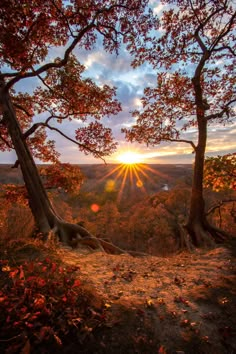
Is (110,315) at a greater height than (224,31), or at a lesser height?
lesser

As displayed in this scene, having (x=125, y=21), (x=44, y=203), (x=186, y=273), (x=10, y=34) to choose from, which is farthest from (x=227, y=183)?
(x=10, y=34)

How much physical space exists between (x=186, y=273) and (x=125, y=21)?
23.6ft

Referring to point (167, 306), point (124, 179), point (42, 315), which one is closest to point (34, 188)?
point (42, 315)

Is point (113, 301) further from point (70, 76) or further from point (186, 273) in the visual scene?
point (70, 76)

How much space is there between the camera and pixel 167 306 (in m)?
3.44

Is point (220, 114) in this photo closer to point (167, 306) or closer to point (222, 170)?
point (222, 170)

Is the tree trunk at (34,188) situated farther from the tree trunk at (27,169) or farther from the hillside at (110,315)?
the hillside at (110,315)

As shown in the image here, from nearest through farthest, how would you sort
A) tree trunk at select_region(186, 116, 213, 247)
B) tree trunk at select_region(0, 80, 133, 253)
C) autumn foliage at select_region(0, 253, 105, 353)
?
autumn foliage at select_region(0, 253, 105, 353)
tree trunk at select_region(0, 80, 133, 253)
tree trunk at select_region(186, 116, 213, 247)

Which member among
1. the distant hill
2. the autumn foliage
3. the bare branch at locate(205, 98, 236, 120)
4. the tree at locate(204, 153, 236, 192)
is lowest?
the distant hill

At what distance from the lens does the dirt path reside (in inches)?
97.9

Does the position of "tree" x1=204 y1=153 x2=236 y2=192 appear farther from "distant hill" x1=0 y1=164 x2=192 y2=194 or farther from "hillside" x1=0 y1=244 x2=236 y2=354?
"distant hill" x1=0 y1=164 x2=192 y2=194

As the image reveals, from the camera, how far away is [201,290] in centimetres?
396

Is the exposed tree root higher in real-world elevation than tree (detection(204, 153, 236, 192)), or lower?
lower

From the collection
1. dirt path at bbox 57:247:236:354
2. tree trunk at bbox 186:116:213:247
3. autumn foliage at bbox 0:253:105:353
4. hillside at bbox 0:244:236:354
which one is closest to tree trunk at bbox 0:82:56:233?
dirt path at bbox 57:247:236:354
